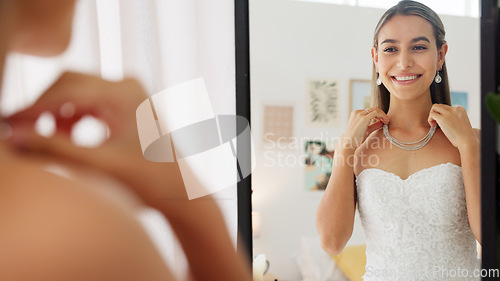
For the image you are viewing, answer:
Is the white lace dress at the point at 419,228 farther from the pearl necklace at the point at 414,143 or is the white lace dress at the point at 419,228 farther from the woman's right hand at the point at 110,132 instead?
the woman's right hand at the point at 110,132

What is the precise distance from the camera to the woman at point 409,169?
29.2 inches

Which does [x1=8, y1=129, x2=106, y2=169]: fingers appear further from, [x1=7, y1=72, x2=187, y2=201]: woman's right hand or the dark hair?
the dark hair

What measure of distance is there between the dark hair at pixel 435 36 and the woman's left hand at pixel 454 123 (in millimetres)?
16

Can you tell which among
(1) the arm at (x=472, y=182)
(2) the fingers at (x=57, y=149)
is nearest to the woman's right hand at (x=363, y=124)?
(1) the arm at (x=472, y=182)

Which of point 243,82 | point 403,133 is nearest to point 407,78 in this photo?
point 403,133

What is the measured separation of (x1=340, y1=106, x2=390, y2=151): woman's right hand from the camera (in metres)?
0.77

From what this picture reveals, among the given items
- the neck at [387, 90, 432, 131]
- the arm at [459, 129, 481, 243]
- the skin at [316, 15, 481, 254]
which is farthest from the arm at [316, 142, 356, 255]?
the arm at [459, 129, 481, 243]

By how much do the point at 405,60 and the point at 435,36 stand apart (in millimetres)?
73

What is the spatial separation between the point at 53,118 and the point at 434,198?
681 mm

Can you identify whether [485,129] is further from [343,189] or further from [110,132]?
[110,132]

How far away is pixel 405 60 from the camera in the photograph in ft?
2.48

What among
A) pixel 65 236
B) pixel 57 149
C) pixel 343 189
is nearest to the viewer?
pixel 65 236

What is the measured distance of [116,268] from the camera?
39 cm

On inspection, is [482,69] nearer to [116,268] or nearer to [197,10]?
[197,10]
